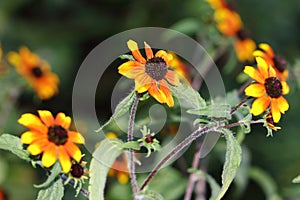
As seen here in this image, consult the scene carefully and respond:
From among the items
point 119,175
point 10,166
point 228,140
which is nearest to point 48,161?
point 228,140

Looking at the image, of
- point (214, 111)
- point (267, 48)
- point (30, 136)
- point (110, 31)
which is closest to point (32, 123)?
point (30, 136)

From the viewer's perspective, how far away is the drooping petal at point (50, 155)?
1128 millimetres

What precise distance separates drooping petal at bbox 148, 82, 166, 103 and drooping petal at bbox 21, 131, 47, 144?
0.25m

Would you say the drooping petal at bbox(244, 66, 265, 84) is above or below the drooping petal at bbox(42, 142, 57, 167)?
above

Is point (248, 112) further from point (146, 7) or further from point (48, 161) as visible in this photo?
point (146, 7)

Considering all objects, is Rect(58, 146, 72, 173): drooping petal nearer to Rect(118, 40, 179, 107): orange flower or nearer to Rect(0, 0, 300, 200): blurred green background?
Rect(118, 40, 179, 107): orange flower

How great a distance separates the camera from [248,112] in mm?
1244

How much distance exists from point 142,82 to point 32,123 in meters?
0.25

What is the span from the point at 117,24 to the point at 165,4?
0.97 feet

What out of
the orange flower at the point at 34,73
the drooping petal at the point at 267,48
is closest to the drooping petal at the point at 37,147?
the drooping petal at the point at 267,48

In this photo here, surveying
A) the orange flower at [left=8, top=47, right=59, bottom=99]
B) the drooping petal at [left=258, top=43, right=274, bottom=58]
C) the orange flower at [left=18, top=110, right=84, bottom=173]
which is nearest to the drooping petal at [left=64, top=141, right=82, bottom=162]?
the orange flower at [left=18, top=110, right=84, bottom=173]

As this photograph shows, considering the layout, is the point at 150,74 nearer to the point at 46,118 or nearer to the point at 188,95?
the point at 188,95

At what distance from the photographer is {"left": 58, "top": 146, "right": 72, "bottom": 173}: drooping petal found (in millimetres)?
1130

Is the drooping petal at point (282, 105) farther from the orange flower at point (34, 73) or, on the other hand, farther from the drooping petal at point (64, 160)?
the orange flower at point (34, 73)
